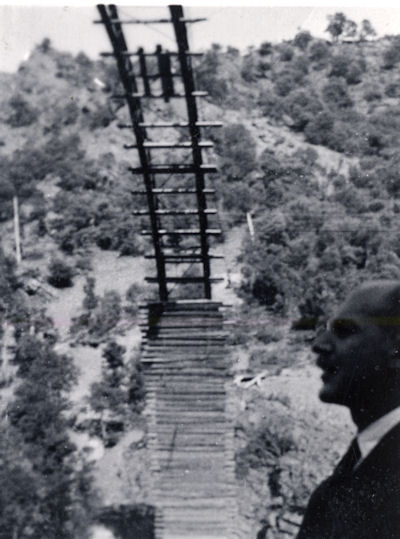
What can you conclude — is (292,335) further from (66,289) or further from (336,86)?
(336,86)

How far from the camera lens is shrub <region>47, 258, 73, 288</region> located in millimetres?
22500

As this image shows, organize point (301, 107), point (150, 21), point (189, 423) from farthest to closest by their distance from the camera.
Answer: 1. point (301, 107)
2. point (189, 423)
3. point (150, 21)

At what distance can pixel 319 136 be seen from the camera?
3052 cm

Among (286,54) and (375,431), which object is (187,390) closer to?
(375,431)

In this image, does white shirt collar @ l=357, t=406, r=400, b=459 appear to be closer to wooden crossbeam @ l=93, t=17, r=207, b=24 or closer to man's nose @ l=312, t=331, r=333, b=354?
man's nose @ l=312, t=331, r=333, b=354

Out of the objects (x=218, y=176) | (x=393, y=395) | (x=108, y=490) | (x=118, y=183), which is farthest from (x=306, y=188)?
(x=393, y=395)

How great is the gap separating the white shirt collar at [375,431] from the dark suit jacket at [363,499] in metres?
0.02

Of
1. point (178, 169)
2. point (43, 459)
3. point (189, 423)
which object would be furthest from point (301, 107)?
point (189, 423)

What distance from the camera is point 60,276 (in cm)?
2247

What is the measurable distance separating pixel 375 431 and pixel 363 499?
357 millimetres

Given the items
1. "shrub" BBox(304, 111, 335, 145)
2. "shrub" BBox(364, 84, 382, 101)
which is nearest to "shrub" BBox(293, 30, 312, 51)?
"shrub" BBox(364, 84, 382, 101)

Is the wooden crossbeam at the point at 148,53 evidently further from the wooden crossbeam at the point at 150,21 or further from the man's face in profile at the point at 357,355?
the man's face in profile at the point at 357,355

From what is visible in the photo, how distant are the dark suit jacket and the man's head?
0.23m

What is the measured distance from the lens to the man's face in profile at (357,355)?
300 cm
